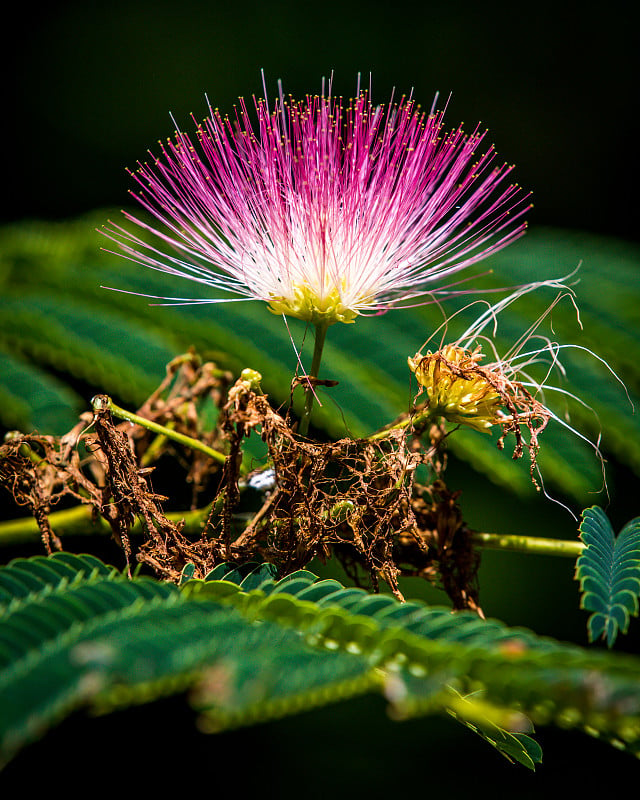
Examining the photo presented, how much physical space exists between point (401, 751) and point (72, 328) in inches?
109

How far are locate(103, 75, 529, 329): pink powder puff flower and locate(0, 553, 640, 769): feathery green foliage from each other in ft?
1.98

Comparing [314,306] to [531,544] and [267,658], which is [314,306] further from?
[267,658]

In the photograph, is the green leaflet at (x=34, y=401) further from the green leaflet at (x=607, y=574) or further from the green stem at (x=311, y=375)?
the green leaflet at (x=607, y=574)

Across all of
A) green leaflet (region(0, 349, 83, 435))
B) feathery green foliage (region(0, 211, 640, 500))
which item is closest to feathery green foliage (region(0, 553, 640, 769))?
green leaflet (region(0, 349, 83, 435))

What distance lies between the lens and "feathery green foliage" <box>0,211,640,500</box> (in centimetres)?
204

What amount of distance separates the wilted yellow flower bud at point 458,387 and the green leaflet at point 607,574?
25 cm

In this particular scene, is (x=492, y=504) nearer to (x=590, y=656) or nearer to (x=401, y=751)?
(x=401, y=751)

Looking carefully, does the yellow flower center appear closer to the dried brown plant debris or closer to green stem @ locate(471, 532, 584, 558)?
the dried brown plant debris

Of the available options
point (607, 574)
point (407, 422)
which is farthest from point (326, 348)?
point (607, 574)

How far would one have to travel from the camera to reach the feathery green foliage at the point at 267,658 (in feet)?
2.55

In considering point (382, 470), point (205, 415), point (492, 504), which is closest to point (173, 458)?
point (205, 415)

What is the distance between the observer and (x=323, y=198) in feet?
4.62

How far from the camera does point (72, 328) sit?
2217 millimetres

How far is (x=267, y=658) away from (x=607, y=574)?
613 mm
